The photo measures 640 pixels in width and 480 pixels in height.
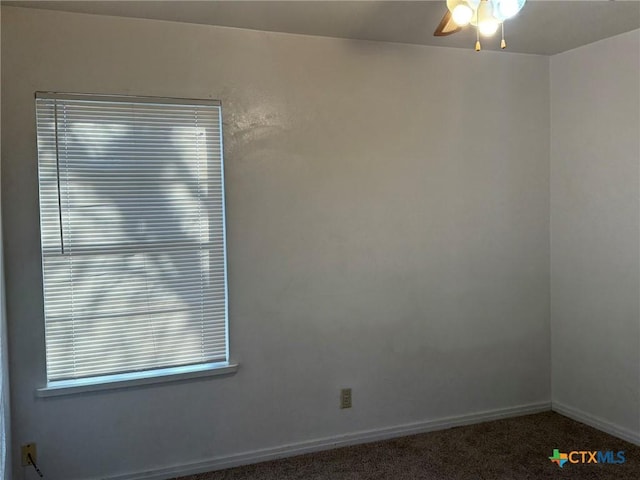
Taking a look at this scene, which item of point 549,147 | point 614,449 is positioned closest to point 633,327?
point 614,449

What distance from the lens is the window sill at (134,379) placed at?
261 cm

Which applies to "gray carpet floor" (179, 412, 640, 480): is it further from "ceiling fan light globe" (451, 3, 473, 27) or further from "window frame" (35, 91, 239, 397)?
"ceiling fan light globe" (451, 3, 473, 27)

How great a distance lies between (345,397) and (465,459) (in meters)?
0.76

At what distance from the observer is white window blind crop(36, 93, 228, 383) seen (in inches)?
102

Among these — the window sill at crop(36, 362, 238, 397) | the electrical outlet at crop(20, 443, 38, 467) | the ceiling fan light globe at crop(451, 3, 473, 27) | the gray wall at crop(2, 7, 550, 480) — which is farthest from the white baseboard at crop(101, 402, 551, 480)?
the ceiling fan light globe at crop(451, 3, 473, 27)

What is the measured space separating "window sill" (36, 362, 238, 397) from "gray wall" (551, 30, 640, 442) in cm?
226

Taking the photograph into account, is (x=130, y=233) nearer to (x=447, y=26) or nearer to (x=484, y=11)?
(x=447, y=26)

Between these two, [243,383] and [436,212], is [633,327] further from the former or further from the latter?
[243,383]

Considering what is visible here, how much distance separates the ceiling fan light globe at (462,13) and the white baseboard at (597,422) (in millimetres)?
2704

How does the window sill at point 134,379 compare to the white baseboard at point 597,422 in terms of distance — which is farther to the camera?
the white baseboard at point 597,422

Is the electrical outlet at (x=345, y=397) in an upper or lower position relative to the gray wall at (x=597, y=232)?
lower

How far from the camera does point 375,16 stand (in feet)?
8.77

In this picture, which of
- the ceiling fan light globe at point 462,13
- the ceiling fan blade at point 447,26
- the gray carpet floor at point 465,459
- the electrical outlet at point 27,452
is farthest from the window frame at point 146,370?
the ceiling fan light globe at point 462,13

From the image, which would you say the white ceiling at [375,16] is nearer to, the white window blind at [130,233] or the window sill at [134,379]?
the white window blind at [130,233]
